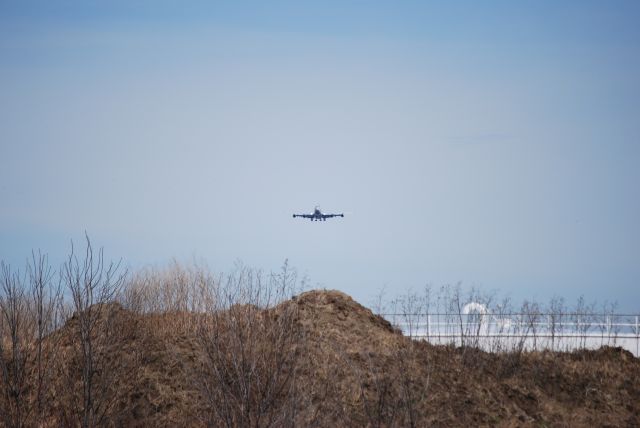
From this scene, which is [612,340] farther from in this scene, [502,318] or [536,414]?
[536,414]

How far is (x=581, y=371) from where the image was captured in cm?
2880

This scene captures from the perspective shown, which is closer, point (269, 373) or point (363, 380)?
point (269, 373)

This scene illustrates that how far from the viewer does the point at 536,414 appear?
24578 mm

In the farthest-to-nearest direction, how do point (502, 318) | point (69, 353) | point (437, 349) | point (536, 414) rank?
point (502, 318)
point (437, 349)
point (536, 414)
point (69, 353)

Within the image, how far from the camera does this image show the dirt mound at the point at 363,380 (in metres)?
21.3

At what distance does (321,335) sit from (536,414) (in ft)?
21.4

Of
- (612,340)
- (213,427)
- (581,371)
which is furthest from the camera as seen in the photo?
(612,340)

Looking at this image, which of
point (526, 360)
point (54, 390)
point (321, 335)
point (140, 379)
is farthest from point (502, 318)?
point (54, 390)

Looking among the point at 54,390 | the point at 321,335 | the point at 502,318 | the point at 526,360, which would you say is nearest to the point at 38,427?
the point at 54,390

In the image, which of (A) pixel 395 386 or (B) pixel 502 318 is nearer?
(A) pixel 395 386

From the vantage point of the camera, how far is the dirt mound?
21297mm

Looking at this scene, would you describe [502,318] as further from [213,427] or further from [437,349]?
[213,427]

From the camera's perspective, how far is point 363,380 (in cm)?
2264

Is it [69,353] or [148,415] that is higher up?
[69,353]
